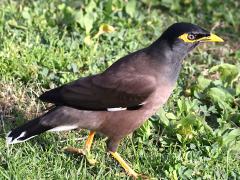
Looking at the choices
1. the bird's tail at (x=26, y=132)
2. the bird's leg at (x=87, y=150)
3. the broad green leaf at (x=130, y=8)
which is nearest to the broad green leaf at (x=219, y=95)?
the bird's leg at (x=87, y=150)

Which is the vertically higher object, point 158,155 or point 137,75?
point 137,75

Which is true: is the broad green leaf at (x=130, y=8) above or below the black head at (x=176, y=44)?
below

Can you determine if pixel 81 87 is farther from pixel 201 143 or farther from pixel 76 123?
pixel 201 143

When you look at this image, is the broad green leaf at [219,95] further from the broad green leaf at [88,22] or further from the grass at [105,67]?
the broad green leaf at [88,22]

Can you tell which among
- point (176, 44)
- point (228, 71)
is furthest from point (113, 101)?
point (228, 71)

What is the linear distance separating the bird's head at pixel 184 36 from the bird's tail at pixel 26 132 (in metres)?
1.18

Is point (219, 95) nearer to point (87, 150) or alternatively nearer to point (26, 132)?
point (87, 150)

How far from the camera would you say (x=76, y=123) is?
4.92 meters

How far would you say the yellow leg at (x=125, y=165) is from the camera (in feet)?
15.9

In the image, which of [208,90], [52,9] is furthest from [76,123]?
[52,9]

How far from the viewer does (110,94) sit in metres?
4.90

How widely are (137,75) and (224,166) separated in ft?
3.20

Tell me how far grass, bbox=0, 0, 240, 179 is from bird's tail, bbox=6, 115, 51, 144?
100 mm

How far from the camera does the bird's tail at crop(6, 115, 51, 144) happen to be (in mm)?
4777
